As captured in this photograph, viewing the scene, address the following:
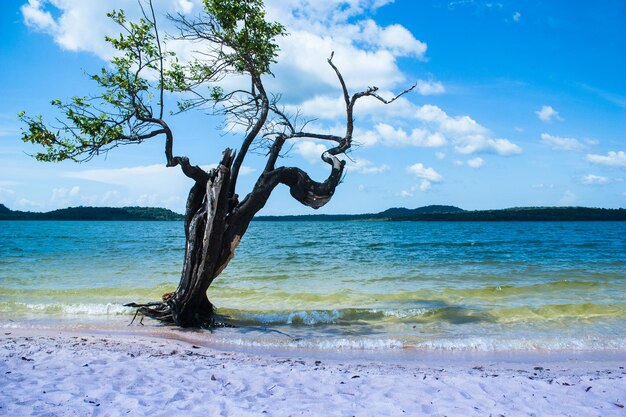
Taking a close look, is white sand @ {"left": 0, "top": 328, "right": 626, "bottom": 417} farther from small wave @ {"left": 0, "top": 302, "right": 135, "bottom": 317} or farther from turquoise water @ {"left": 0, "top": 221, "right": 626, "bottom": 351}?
small wave @ {"left": 0, "top": 302, "right": 135, "bottom": 317}

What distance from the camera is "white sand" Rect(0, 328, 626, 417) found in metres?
5.08

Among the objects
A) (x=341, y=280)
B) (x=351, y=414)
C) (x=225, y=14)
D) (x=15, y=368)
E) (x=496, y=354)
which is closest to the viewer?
(x=351, y=414)

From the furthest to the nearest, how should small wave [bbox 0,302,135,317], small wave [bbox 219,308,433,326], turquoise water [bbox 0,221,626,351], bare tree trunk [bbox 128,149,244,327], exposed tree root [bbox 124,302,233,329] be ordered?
small wave [bbox 0,302,135,317]
small wave [bbox 219,308,433,326]
exposed tree root [bbox 124,302,233,329]
bare tree trunk [bbox 128,149,244,327]
turquoise water [bbox 0,221,626,351]

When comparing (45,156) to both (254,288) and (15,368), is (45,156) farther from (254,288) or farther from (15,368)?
(254,288)

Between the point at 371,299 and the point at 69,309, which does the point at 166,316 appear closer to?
the point at 69,309

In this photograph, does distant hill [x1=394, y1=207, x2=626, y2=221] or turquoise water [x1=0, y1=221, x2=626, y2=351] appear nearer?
turquoise water [x1=0, y1=221, x2=626, y2=351]

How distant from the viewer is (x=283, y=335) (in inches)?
393

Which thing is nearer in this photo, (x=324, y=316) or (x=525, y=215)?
(x=324, y=316)

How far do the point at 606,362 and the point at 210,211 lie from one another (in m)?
8.03

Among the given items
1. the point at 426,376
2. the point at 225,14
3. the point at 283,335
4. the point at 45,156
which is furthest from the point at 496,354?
the point at 45,156

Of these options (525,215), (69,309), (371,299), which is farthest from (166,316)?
(525,215)

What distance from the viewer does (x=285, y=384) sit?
19.8 feet

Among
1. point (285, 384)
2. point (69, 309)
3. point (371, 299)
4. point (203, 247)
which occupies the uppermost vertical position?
point (203, 247)

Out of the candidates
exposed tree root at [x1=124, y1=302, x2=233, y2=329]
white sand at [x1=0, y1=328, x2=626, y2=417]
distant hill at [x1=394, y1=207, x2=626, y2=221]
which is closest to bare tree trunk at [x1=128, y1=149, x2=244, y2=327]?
exposed tree root at [x1=124, y1=302, x2=233, y2=329]
